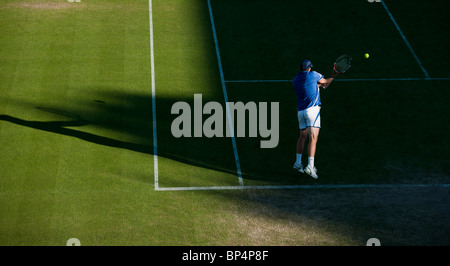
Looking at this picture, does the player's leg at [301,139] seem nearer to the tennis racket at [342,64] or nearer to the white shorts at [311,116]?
the white shorts at [311,116]

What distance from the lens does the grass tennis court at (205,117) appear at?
10.7m

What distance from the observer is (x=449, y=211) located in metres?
11.0

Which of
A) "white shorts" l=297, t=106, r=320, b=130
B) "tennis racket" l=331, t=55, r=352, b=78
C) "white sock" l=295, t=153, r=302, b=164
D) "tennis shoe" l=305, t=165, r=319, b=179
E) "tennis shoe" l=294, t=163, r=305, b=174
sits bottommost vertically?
"tennis shoe" l=305, t=165, r=319, b=179

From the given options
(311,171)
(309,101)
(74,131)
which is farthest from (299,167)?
(74,131)

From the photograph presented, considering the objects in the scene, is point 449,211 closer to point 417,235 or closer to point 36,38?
point 417,235

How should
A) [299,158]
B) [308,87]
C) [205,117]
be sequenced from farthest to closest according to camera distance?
[205,117] → [299,158] → [308,87]

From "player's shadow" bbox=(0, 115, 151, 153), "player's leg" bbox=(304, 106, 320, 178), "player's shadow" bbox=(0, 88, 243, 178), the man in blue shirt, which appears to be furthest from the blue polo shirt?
"player's shadow" bbox=(0, 115, 151, 153)

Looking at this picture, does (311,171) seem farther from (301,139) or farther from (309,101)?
(309,101)

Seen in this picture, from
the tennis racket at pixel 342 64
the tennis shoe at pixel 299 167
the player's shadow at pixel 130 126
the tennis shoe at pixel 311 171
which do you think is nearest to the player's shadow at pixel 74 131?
the player's shadow at pixel 130 126

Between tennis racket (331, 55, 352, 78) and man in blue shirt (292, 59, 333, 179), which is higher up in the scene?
tennis racket (331, 55, 352, 78)

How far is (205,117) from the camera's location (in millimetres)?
13461

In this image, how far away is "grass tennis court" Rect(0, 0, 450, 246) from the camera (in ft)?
35.0

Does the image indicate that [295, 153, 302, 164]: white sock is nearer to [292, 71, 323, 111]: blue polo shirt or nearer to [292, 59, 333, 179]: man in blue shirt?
[292, 59, 333, 179]: man in blue shirt

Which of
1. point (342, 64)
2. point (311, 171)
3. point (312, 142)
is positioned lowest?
point (311, 171)
